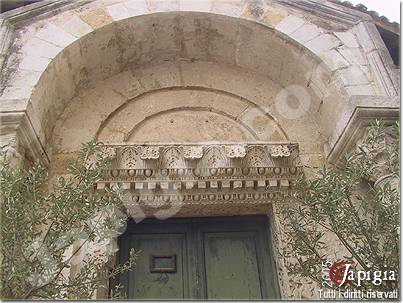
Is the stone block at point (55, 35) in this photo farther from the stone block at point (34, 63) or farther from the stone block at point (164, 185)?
the stone block at point (164, 185)

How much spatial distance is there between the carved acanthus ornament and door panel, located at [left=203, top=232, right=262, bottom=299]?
410mm

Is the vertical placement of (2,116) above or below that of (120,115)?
below

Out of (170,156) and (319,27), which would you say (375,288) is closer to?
(170,156)

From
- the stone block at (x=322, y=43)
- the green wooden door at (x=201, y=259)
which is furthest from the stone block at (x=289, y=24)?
the green wooden door at (x=201, y=259)

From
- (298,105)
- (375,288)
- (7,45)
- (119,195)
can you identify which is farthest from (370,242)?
(7,45)

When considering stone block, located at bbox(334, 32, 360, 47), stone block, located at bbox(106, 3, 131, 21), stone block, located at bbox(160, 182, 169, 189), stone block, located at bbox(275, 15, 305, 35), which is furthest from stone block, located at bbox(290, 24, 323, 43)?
stone block, located at bbox(160, 182, 169, 189)

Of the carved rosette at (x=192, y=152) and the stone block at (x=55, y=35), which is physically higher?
the stone block at (x=55, y=35)

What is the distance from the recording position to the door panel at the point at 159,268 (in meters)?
4.05

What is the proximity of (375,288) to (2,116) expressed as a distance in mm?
→ 3153

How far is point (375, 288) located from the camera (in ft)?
8.47

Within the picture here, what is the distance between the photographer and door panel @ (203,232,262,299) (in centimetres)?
407

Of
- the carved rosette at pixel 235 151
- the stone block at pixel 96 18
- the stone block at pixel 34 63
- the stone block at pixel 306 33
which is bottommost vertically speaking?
the carved rosette at pixel 235 151

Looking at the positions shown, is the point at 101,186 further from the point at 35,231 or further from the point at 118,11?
the point at 118,11

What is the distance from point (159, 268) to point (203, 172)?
3.23 feet
